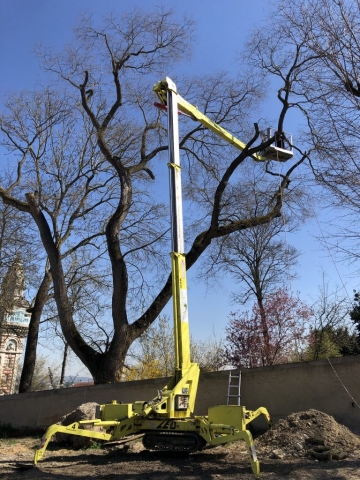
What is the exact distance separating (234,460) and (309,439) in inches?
56.0

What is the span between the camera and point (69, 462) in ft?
28.5

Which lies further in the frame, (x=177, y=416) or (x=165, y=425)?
(x=177, y=416)

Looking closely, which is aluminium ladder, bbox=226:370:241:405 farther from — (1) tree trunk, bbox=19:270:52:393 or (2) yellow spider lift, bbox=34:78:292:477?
(1) tree trunk, bbox=19:270:52:393

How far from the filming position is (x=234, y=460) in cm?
801

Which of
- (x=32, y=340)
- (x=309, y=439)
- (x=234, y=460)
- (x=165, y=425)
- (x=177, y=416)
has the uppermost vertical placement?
(x=32, y=340)

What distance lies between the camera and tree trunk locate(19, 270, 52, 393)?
766 inches

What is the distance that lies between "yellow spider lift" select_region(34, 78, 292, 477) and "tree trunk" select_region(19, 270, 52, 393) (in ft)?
37.8

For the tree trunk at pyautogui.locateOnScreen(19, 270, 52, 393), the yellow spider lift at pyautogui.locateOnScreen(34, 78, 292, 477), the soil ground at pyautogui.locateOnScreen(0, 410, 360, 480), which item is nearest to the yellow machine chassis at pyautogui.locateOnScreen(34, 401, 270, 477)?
the yellow spider lift at pyautogui.locateOnScreen(34, 78, 292, 477)

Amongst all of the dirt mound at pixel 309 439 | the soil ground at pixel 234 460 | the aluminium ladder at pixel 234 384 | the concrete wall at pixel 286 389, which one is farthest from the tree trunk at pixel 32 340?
the dirt mound at pixel 309 439

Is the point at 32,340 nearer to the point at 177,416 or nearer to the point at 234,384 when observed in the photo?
the point at 234,384

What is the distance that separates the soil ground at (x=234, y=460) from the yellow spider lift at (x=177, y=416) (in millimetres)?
398

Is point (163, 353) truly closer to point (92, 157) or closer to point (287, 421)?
point (92, 157)

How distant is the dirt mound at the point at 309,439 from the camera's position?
773 cm

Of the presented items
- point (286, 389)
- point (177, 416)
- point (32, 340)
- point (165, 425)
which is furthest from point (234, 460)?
point (32, 340)
